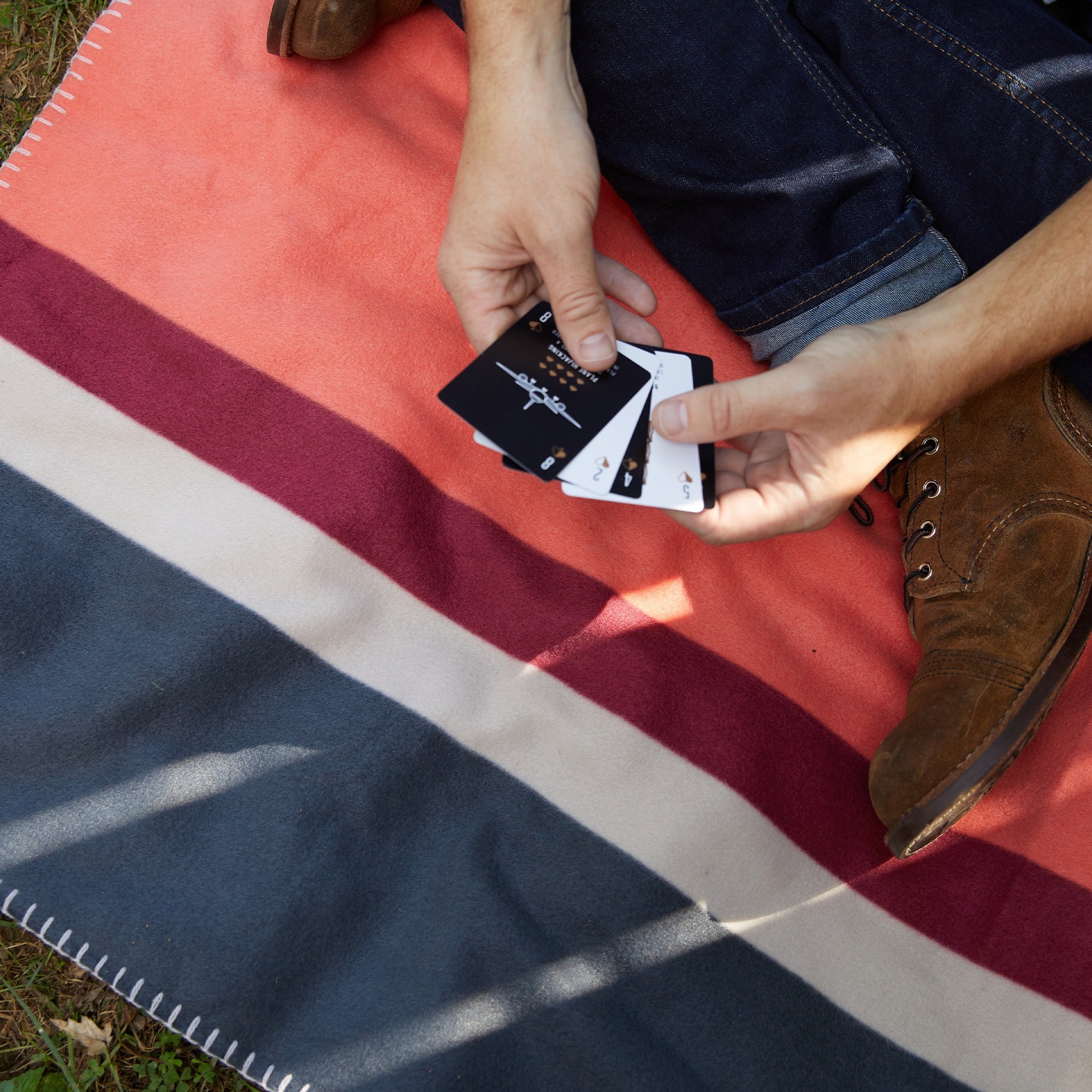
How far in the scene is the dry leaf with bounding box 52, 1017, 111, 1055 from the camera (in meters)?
1.26

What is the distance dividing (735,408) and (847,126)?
0.59 metres

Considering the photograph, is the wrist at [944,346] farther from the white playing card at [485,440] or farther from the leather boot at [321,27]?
the leather boot at [321,27]

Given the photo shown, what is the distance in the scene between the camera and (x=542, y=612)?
1349 mm

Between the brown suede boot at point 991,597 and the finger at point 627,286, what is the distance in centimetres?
54

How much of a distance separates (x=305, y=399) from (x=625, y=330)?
1.74ft

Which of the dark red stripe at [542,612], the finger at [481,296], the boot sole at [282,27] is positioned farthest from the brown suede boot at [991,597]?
the boot sole at [282,27]

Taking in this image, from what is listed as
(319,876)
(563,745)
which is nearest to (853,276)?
(563,745)

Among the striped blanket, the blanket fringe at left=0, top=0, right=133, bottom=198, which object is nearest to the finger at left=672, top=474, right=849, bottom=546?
the striped blanket

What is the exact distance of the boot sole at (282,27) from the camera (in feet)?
4.85

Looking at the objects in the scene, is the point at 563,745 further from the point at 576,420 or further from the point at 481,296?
the point at 481,296

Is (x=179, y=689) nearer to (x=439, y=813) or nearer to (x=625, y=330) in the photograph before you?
(x=439, y=813)

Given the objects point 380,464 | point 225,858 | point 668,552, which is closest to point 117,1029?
point 225,858

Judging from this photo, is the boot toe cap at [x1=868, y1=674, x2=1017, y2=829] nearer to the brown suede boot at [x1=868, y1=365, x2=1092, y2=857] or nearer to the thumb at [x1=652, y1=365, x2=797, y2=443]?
the brown suede boot at [x1=868, y1=365, x2=1092, y2=857]

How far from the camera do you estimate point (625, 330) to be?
4.48 ft
